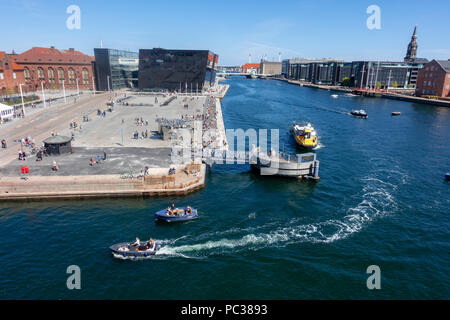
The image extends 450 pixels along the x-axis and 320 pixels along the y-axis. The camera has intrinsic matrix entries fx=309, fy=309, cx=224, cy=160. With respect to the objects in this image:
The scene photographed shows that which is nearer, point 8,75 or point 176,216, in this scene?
point 176,216

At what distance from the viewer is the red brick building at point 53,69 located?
458ft

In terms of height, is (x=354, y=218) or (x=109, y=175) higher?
(x=109, y=175)

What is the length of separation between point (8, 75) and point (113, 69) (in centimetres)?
4772

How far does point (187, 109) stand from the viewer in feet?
353

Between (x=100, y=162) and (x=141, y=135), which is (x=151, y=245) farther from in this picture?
(x=141, y=135)

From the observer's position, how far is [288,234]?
35.4 m

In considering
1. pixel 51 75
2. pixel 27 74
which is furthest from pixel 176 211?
pixel 51 75

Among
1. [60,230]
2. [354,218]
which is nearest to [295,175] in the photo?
[354,218]

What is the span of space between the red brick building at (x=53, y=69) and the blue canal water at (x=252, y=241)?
123 metres

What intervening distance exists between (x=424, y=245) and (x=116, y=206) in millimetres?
37274

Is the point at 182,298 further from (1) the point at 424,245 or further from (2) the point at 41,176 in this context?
(2) the point at 41,176

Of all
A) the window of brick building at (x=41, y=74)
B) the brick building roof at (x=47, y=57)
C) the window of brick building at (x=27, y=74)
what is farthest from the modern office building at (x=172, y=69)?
the window of brick building at (x=27, y=74)
